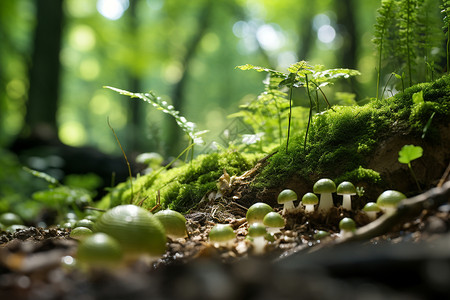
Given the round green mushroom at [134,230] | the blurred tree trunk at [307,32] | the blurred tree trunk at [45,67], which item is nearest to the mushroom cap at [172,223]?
the round green mushroom at [134,230]

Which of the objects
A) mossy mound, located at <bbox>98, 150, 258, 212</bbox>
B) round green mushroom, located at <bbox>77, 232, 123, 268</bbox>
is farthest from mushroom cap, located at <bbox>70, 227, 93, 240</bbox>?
round green mushroom, located at <bbox>77, 232, 123, 268</bbox>

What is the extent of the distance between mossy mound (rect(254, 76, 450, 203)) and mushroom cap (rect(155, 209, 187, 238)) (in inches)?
46.4

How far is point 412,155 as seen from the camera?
2.51 meters

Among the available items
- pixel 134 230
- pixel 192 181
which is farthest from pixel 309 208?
pixel 192 181

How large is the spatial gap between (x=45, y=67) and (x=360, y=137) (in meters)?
11.7

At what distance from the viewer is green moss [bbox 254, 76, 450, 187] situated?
313cm

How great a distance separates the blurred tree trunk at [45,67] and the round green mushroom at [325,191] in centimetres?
1022

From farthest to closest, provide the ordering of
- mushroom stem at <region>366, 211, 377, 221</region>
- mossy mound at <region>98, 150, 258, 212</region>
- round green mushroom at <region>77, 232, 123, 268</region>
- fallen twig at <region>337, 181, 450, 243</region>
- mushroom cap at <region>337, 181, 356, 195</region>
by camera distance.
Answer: mossy mound at <region>98, 150, 258, 212</region> → mushroom cap at <region>337, 181, 356, 195</region> → mushroom stem at <region>366, 211, 377, 221</region> → fallen twig at <region>337, 181, 450, 243</region> → round green mushroom at <region>77, 232, 123, 268</region>

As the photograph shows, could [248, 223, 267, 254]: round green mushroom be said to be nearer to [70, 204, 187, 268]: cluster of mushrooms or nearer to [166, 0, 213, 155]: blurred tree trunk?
[70, 204, 187, 268]: cluster of mushrooms

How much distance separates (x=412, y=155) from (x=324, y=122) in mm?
1348

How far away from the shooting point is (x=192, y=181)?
173 inches

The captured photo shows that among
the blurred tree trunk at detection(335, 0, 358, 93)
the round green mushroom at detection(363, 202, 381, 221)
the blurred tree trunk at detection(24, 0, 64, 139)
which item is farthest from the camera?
the blurred tree trunk at detection(24, 0, 64, 139)

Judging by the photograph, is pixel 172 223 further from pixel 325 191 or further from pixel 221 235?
pixel 325 191

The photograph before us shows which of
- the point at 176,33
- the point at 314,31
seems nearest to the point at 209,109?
the point at 176,33
